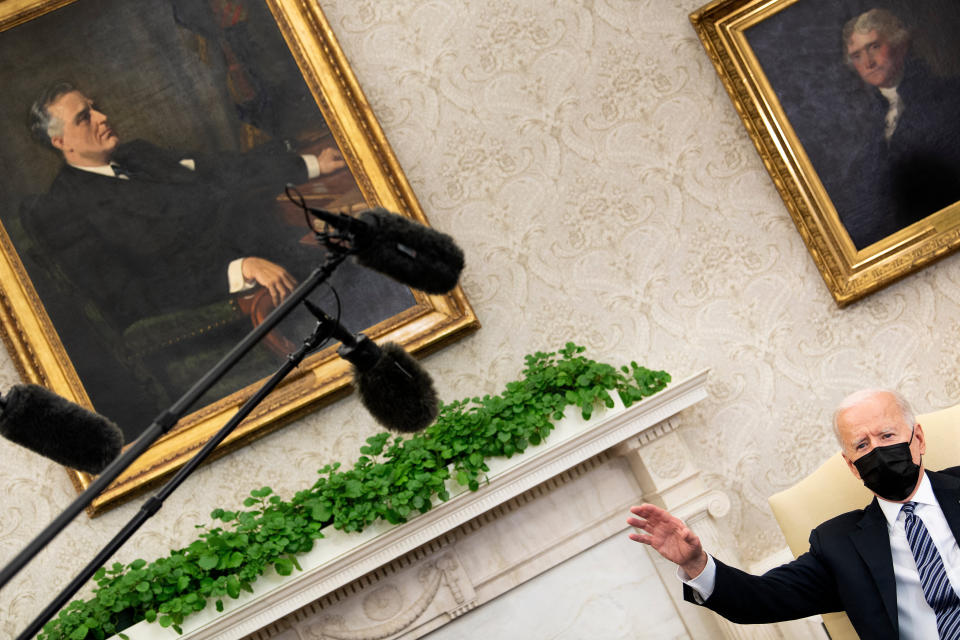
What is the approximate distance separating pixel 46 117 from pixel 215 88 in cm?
72

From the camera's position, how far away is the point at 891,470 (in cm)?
225

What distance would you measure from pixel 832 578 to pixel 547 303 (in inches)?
60.5

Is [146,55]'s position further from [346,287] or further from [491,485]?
[491,485]

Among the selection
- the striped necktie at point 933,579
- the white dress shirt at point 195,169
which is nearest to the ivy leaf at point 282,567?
the white dress shirt at point 195,169

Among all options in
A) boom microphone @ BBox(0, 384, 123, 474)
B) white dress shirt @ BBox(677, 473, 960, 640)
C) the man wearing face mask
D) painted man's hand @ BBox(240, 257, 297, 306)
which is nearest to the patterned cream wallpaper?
painted man's hand @ BBox(240, 257, 297, 306)

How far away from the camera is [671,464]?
3051 mm

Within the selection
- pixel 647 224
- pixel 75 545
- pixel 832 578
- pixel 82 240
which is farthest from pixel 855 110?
pixel 75 545

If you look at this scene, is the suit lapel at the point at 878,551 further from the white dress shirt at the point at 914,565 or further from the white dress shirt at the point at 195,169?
the white dress shirt at the point at 195,169

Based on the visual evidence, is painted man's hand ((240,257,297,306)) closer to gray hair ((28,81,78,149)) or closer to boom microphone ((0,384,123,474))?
gray hair ((28,81,78,149))

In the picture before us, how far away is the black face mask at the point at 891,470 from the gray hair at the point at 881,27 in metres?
1.94

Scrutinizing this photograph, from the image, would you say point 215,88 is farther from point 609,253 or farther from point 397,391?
point 397,391

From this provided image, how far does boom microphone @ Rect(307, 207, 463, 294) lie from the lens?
1.55 m

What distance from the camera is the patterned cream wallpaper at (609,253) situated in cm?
338

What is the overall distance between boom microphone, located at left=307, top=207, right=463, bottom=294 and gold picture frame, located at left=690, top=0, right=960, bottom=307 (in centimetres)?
227
